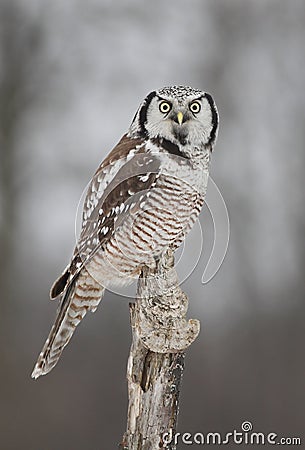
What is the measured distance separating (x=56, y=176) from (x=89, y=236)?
10.2 ft

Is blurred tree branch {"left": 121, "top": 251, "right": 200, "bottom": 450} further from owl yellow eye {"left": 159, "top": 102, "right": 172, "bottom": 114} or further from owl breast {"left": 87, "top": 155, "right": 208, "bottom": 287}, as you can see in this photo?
owl yellow eye {"left": 159, "top": 102, "right": 172, "bottom": 114}

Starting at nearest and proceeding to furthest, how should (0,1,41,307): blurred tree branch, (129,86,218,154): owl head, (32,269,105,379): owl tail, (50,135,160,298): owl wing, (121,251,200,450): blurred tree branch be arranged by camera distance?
(121,251,200,450): blurred tree branch, (129,86,218,154): owl head, (50,135,160,298): owl wing, (32,269,105,379): owl tail, (0,1,41,307): blurred tree branch

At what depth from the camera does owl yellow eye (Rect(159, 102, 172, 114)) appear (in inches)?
86.9

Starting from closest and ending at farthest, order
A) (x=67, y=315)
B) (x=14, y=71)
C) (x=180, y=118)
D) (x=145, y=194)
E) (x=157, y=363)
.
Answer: (x=157, y=363)
(x=180, y=118)
(x=145, y=194)
(x=67, y=315)
(x=14, y=71)

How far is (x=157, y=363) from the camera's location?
210 cm

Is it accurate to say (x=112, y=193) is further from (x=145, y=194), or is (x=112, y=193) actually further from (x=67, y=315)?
(x=67, y=315)

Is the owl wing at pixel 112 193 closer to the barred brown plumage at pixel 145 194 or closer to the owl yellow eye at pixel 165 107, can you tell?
the barred brown plumage at pixel 145 194

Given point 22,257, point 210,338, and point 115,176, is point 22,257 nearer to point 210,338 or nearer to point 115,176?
point 210,338

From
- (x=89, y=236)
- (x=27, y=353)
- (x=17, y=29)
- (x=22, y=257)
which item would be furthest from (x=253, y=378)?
(x=17, y=29)

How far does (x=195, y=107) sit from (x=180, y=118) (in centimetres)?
6

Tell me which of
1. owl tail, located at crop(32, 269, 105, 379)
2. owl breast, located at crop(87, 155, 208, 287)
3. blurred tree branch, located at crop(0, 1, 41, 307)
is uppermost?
blurred tree branch, located at crop(0, 1, 41, 307)

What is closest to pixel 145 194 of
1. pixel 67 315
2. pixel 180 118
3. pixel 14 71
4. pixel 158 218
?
pixel 158 218

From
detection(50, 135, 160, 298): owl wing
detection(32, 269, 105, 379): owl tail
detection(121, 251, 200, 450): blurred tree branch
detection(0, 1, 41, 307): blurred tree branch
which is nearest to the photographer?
detection(121, 251, 200, 450): blurred tree branch

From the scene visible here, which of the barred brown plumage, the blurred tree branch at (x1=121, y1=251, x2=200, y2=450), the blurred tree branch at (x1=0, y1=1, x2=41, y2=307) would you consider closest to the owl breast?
the barred brown plumage
